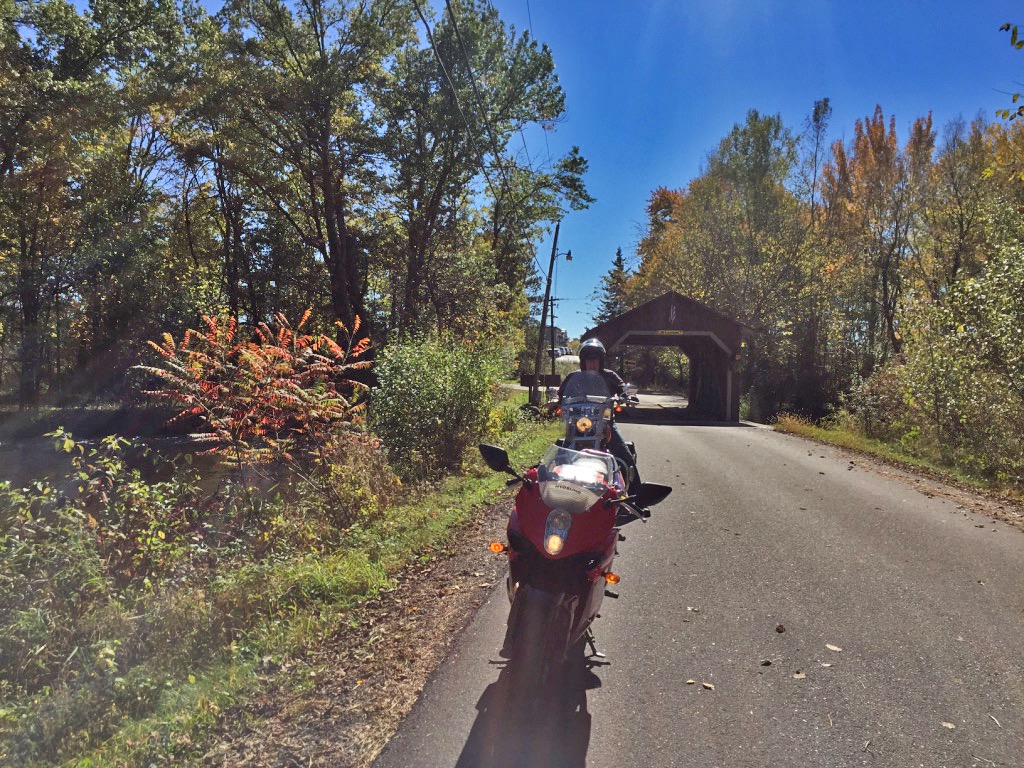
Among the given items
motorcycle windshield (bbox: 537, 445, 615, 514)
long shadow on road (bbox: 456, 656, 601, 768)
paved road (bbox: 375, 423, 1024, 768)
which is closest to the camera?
long shadow on road (bbox: 456, 656, 601, 768)

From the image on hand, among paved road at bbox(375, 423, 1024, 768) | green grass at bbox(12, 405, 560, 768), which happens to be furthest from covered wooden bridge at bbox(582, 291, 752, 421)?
green grass at bbox(12, 405, 560, 768)

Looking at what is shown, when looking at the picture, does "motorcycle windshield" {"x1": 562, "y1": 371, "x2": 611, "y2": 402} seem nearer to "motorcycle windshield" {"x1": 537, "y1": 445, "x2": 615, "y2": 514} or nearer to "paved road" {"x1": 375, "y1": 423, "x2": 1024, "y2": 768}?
"motorcycle windshield" {"x1": 537, "y1": 445, "x2": 615, "y2": 514}

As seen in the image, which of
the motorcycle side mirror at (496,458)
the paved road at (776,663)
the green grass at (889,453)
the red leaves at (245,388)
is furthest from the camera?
the green grass at (889,453)

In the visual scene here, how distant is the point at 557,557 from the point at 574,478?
1.55ft

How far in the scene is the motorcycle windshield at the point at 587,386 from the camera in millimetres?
5312

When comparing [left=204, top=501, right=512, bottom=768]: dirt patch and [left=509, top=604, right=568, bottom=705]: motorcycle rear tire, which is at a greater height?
[left=509, top=604, right=568, bottom=705]: motorcycle rear tire

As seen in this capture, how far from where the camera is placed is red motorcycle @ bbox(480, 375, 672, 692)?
3154 millimetres

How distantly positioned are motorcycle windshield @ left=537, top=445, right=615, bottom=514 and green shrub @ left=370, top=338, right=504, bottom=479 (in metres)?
6.65

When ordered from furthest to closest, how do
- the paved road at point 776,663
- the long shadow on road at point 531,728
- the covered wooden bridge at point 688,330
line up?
the covered wooden bridge at point 688,330
the paved road at point 776,663
the long shadow on road at point 531,728

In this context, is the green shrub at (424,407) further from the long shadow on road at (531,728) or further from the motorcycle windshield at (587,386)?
the long shadow on road at (531,728)

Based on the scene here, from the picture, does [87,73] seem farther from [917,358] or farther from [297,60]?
[917,358]

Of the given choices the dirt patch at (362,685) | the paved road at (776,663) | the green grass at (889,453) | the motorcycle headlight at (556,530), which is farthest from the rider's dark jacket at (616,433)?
the green grass at (889,453)

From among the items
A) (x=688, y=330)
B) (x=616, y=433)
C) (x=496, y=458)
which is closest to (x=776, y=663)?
(x=496, y=458)

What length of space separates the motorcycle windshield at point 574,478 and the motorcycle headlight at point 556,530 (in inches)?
1.6
